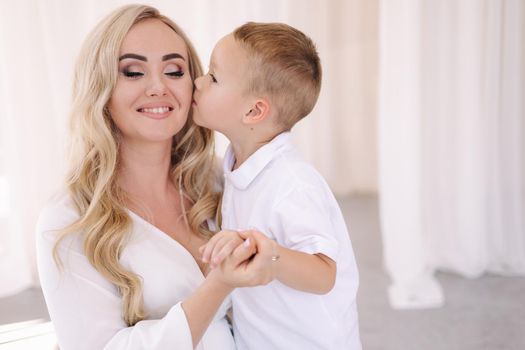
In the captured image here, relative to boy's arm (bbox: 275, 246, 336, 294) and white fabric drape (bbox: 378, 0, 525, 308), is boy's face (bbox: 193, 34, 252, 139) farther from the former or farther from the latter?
white fabric drape (bbox: 378, 0, 525, 308)

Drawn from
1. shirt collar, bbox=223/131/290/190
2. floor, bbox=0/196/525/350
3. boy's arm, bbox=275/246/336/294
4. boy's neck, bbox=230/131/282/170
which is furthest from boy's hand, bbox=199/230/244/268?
floor, bbox=0/196/525/350

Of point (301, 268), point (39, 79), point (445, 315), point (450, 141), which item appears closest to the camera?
point (301, 268)

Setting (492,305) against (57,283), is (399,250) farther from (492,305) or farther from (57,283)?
(57,283)

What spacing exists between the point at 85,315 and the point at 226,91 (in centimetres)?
58

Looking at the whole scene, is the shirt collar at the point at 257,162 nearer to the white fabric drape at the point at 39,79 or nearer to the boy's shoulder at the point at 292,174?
the boy's shoulder at the point at 292,174

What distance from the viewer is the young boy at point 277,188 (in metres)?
1.05

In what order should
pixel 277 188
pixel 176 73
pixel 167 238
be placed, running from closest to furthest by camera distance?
pixel 277 188, pixel 167 238, pixel 176 73

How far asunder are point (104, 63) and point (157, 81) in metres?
0.13

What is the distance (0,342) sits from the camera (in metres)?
1.61

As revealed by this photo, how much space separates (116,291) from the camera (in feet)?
3.72

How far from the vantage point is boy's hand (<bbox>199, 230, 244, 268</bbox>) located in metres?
0.86

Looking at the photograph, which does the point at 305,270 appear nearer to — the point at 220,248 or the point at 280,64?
the point at 220,248

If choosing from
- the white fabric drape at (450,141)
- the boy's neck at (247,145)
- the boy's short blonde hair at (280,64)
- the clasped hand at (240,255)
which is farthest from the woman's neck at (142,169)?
the white fabric drape at (450,141)

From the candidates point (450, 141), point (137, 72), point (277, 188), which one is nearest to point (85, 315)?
point (277, 188)
